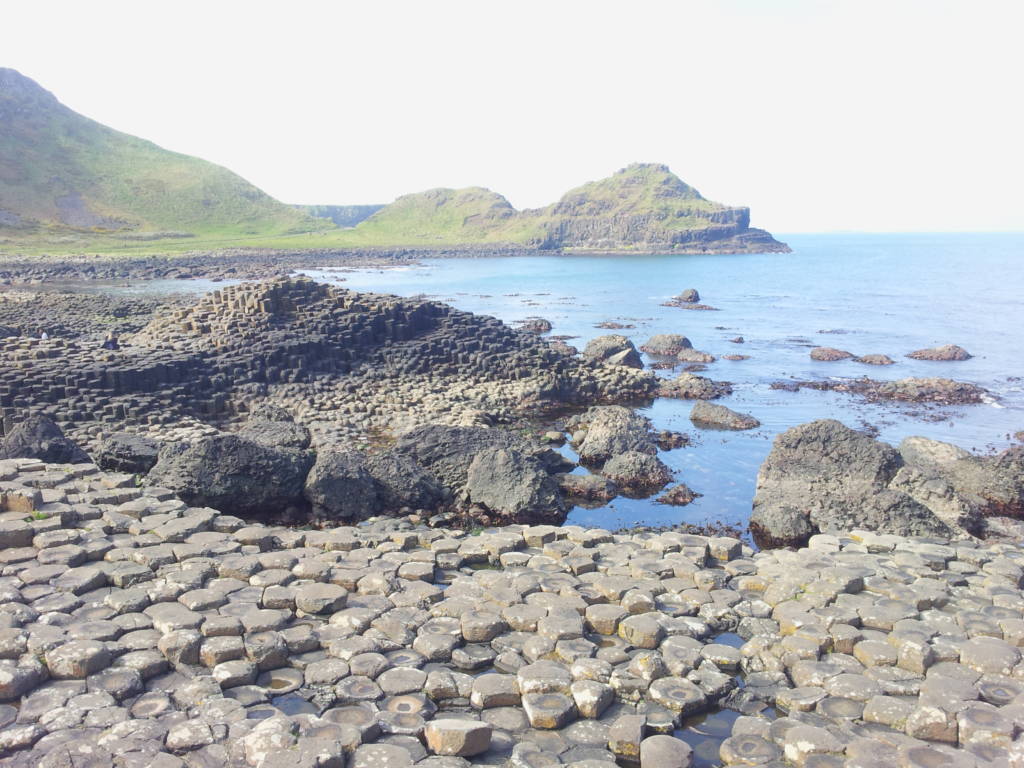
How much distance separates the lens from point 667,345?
4062cm

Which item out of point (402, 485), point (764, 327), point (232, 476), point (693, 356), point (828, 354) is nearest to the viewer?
point (232, 476)

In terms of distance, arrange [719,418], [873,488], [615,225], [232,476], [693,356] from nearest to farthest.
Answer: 1. [232,476]
2. [873,488]
3. [719,418]
4. [693,356]
5. [615,225]

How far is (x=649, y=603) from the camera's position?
9617 mm

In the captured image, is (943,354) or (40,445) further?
(943,354)

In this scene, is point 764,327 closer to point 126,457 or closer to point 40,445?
point 126,457

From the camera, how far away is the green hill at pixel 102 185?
136m

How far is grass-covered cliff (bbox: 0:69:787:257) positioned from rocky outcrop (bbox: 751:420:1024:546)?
120 metres

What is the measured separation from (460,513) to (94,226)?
14665 centimetres

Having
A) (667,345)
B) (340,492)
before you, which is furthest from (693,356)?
(340,492)

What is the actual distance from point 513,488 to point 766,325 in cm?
4314

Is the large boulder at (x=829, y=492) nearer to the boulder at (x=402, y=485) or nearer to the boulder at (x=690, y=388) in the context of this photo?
the boulder at (x=402, y=485)

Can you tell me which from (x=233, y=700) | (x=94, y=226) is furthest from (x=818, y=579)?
(x=94, y=226)

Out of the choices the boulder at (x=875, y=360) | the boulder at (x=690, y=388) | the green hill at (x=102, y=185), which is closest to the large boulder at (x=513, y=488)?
the boulder at (x=690, y=388)

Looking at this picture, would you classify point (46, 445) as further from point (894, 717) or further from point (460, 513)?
point (894, 717)
